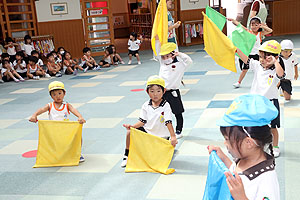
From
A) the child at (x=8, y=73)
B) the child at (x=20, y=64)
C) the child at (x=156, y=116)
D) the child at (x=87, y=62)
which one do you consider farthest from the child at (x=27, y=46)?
the child at (x=156, y=116)

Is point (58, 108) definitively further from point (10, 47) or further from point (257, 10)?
point (10, 47)

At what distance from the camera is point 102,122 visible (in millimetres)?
6629

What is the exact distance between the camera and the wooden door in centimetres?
1491

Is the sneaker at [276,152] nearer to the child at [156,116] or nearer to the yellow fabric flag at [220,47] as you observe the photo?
the yellow fabric flag at [220,47]

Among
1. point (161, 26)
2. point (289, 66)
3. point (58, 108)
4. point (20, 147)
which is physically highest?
point (161, 26)

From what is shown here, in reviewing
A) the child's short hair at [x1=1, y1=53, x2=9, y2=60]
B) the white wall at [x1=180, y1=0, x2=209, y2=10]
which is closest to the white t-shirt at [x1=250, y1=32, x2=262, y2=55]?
the child's short hair at [x1=1, y1=53, x2=9, y2=60]

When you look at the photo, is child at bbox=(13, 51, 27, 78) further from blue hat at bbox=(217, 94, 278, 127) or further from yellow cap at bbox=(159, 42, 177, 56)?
blue hat at bbox=(217, 94, 278, 127)

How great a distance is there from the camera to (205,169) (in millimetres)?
4387

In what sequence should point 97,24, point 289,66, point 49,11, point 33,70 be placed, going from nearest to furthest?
point 289,66, point 33,70, point 49,11, point 97,24

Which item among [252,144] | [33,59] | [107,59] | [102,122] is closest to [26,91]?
[33,59]

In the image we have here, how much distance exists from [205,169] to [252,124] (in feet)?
8.57

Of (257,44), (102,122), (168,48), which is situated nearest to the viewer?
(168,48)

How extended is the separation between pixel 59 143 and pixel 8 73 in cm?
757

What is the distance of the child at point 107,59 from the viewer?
42.8 ft
